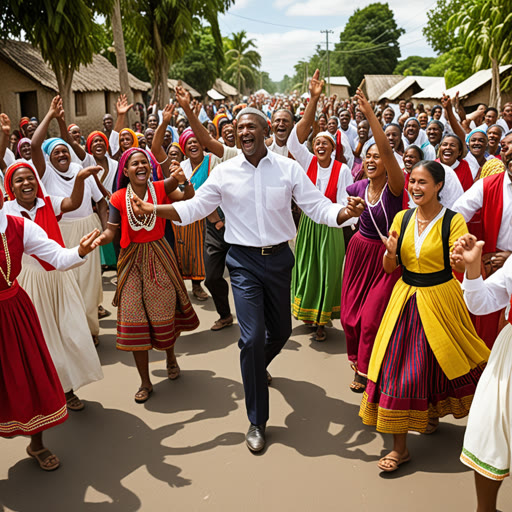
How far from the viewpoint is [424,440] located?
395cm

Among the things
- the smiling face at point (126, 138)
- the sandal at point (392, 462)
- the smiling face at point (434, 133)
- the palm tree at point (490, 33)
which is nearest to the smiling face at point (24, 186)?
the sandal at point (392, 462)

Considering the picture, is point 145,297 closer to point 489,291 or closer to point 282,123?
point 489,291

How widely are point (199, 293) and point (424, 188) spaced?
4339 mm

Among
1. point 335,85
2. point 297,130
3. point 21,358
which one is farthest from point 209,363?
point 335,85

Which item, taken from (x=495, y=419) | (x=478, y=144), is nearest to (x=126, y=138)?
(x=478, y=144)

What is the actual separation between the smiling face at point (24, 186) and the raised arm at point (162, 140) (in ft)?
5.76

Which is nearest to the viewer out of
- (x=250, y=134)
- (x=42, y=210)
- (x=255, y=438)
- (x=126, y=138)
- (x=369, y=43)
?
(x=255, y=438)

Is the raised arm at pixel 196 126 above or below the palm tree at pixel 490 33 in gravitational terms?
below

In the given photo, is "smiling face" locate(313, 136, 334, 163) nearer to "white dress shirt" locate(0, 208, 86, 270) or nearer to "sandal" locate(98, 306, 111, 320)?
"white dress shirt" locate(0, 208, 86, 270)

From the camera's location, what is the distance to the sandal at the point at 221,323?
6258mm

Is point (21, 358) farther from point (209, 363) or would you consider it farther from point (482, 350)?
point (482, 350)

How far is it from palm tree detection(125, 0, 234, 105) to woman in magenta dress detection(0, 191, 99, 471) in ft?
73.6

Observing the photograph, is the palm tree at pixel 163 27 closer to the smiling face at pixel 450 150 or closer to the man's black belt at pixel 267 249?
the smiling face at pixel 450 150

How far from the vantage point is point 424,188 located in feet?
11.7
